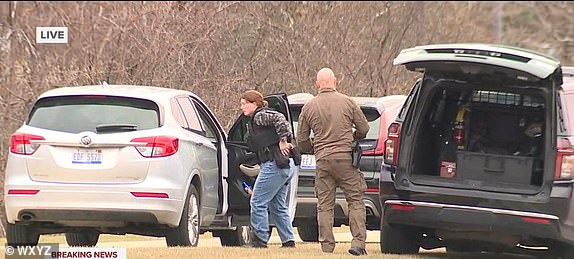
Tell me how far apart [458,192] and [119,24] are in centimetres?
1053

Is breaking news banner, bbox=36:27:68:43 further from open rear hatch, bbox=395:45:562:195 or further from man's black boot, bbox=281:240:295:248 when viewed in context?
open rear hatch, bbox=395:45:562:195

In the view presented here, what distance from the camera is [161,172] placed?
11516 millimetres

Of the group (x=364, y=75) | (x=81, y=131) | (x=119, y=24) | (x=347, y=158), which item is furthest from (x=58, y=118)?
(x=364, y=75)

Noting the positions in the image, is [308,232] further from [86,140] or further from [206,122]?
[86,140]

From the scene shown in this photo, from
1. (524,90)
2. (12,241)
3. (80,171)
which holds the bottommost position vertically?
(12,241)

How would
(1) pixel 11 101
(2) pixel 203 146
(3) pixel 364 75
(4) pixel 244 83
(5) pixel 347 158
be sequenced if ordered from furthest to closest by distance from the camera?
(3) pixel 364 75 < (4) pixel 244 83 < (1) pixel 11 101 < (2) pixel 203 146 < (5) pixel 347 158

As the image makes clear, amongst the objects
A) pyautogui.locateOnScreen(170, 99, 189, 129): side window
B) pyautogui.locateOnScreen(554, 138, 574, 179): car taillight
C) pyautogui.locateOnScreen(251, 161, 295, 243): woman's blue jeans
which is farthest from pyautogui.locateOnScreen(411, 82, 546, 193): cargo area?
pyautogui.locateOnScreen(170, 99, 189, 129): side window

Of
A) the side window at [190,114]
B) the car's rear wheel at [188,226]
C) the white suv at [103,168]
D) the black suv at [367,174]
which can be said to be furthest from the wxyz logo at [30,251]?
the black suv at [367,174]

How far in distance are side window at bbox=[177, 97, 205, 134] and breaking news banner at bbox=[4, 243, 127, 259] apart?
2.18 m

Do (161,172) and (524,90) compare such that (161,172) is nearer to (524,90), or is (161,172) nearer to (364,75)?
(524,90)

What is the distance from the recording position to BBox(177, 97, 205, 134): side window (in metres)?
12.5

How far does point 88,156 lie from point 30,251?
3.38 ft

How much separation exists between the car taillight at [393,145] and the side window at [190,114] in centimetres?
223

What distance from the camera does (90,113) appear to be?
11734 mm
